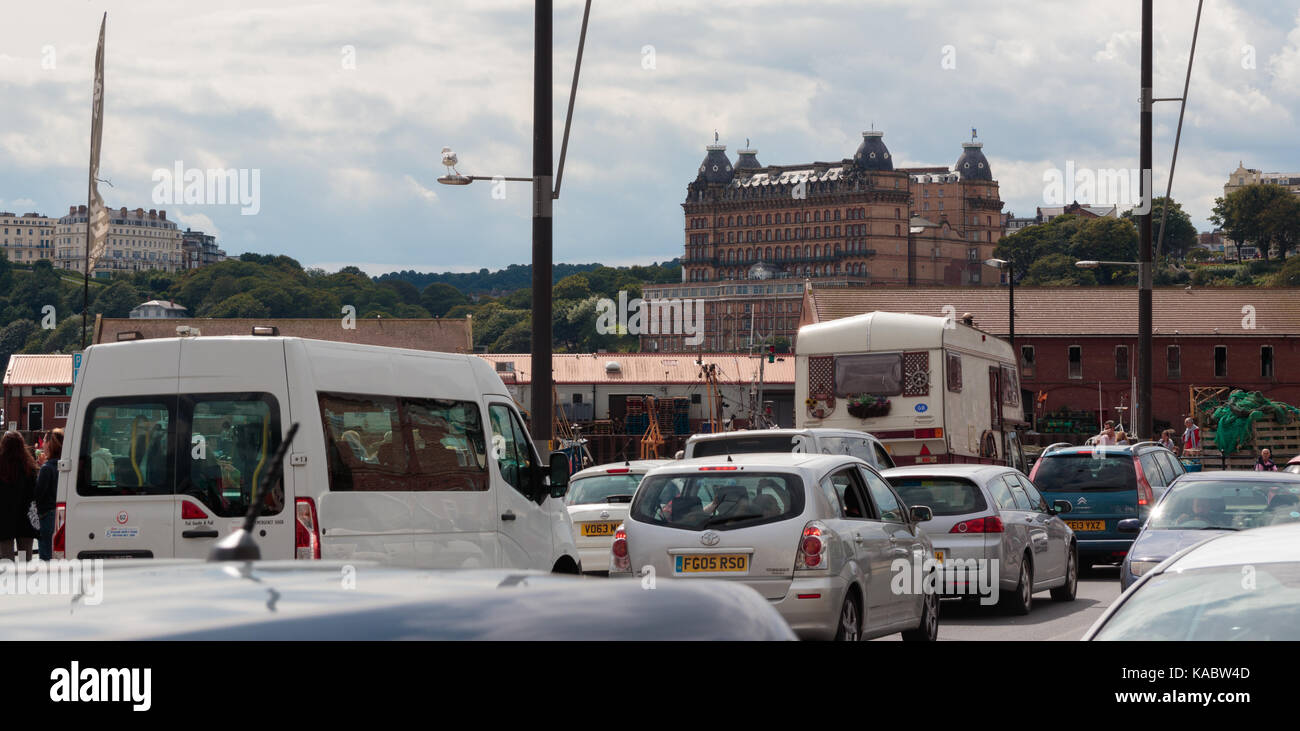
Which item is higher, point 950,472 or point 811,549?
point 950,472

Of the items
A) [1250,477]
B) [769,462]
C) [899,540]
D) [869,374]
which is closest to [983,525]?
[1250,477]

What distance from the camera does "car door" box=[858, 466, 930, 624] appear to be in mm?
12500

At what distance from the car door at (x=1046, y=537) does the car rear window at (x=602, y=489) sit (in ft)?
18.0

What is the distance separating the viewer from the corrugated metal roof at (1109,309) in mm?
93875

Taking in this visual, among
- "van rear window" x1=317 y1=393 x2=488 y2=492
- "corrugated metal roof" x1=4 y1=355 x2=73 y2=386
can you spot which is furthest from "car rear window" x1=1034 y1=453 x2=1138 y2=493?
"corrugated metal roof" x1=4 y1=355 x2=73 y2=386

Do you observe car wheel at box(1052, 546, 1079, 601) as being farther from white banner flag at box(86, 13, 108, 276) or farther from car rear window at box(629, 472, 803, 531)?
white banner flag at box(86, 13, 108, 276)

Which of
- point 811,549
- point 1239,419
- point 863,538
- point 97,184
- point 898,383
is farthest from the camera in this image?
point 1239,419

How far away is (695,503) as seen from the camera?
39.2 feet

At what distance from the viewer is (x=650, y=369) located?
98.9 metres

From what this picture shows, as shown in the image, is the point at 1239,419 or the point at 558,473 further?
the point at 1239,419

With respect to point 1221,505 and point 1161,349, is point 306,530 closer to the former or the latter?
point 1221,505

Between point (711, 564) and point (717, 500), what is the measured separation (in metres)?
0.51
